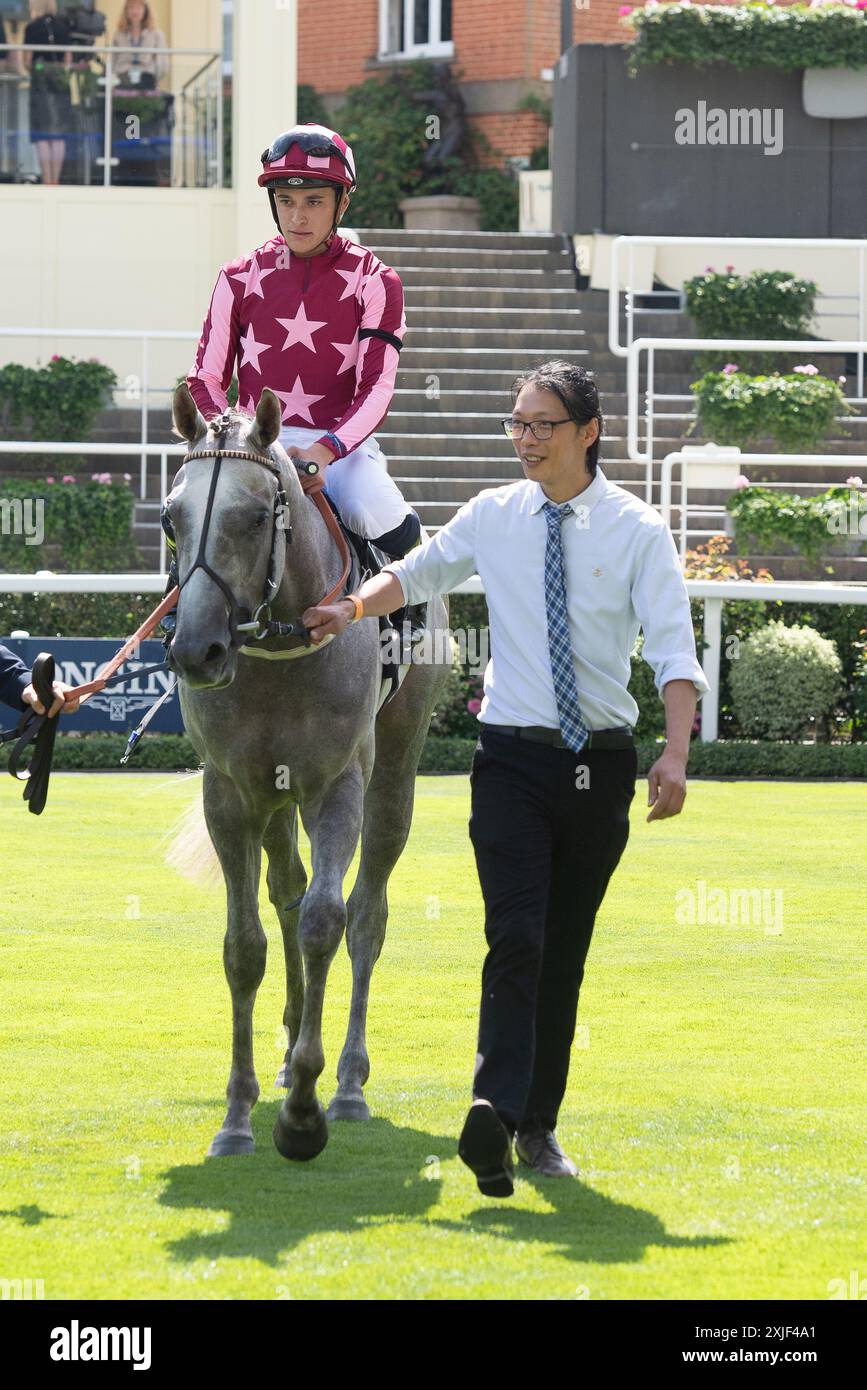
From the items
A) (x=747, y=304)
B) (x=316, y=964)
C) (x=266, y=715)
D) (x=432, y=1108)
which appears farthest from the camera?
(x=747, y=304)

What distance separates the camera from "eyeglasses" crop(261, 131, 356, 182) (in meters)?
6.14

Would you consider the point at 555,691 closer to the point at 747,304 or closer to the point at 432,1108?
the point at 432,1108

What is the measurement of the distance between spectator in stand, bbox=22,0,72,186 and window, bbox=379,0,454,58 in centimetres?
796

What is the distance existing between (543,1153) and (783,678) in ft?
31.5

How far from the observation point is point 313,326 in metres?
6.27

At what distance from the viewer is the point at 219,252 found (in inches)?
795

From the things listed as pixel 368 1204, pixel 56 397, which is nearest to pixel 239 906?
pixel 368 1204

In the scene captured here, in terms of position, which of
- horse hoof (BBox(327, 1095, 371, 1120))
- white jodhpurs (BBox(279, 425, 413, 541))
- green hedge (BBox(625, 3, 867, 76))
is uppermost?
green hedge (BBox(625, 3, 867, 76))

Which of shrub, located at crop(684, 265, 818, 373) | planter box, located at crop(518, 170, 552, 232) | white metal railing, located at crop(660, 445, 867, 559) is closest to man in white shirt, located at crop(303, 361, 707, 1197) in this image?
white metal railing, located at crop(660, 445, 867, 559)

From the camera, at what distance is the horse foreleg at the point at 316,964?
5.43 meters

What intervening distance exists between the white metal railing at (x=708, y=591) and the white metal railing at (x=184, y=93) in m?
6.44

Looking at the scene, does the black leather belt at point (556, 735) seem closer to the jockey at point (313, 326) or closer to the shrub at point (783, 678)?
the jockey at point (313, 326)

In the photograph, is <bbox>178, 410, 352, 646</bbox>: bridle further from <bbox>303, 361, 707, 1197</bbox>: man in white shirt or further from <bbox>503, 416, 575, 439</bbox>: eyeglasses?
<bbox>503, 416, 575, 439</bbox>: eyeglasses

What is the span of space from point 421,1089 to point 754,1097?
37.9 inches
